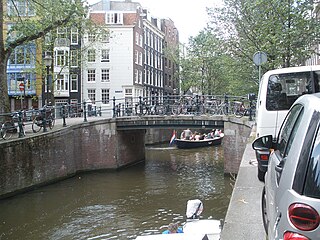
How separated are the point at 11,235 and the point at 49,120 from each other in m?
7.96

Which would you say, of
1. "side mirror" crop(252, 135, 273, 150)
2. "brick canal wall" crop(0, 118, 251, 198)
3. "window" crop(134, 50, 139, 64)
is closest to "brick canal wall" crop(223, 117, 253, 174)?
"brick canal wall" crop(0, 118, 251, 198)

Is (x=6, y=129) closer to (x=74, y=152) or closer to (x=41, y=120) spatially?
(x=41, y=120)

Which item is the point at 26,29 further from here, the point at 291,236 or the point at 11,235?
the point at 291,236

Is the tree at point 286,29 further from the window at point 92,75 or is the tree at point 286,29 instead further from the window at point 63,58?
the window at point 92,75

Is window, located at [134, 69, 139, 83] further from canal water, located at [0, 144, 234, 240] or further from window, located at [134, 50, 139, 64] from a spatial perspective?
canal water, located at [0, 144, 234, 240]

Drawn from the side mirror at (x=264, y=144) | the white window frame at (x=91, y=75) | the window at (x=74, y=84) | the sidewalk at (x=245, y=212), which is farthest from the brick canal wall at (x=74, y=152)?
the white window frame at (x=91, y=75)

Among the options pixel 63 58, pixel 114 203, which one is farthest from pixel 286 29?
pixel 63 58

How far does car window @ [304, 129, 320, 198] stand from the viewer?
193 cm

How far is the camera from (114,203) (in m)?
13.6

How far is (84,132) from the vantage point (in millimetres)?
20547

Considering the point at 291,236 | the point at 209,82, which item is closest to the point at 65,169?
A: the point at 291,236

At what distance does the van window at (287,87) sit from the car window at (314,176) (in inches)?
244

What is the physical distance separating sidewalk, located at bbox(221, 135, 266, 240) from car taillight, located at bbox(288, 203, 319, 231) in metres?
2.05

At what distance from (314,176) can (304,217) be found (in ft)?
0.67
